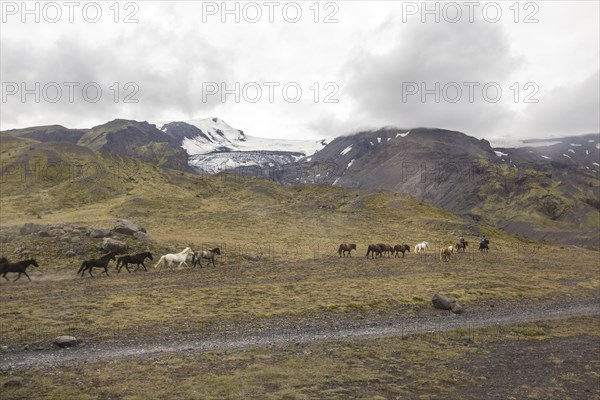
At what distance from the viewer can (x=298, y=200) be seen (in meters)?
118

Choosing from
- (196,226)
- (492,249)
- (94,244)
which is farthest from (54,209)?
(492,249)

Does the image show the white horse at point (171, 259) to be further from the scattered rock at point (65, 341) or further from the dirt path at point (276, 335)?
the scattered rock at point (65, 341)

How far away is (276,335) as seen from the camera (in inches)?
835

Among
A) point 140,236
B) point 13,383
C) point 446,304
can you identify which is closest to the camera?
point 13,383

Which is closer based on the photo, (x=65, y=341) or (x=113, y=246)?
(x=65, y=341)

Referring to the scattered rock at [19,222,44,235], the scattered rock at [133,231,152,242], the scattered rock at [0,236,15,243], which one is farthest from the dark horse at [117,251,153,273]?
the scattered rock at [19,222,44,235]

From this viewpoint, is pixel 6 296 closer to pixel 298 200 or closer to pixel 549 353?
pixel 549 353

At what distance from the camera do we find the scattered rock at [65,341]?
1866 centimetres

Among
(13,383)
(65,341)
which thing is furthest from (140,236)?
(13,383)

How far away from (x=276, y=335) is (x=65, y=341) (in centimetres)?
927

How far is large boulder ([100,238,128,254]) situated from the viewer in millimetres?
39344

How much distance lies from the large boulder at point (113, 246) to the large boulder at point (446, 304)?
2755cm

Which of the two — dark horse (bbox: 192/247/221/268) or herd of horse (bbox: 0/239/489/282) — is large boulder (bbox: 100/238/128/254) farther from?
dark horse (bbox: 192/247/221/268)

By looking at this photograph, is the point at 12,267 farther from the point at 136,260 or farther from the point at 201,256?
the point at 201,256
